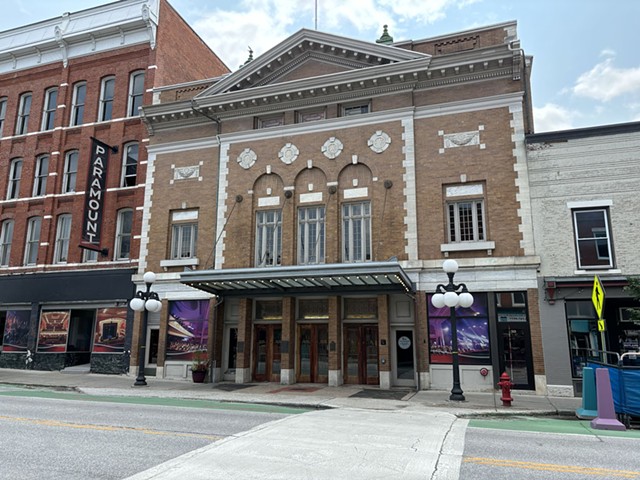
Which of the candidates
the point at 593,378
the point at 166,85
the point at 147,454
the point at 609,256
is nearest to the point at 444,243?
the point at 609,256

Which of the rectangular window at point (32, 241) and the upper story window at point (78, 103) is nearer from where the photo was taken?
the rectangular window at point (32, 241)

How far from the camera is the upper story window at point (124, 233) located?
23.3 m

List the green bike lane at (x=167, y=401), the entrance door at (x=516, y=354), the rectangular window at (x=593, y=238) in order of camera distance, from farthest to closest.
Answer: the rectangular window at (x=593, y=238) < the entrance door at (x=516, y=354) < the green bike lane at (x=167, y=401)

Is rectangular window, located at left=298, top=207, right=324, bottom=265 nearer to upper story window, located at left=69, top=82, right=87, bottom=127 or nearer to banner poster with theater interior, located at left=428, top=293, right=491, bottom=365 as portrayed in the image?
banner poster with theater interior, located at left=428, top=293, right=491, bottom=365

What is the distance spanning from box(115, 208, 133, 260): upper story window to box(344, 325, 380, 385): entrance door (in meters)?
11.6

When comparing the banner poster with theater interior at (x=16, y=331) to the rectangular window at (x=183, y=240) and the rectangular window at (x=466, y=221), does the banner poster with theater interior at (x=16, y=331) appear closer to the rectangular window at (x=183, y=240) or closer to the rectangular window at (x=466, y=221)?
the rectangular window at (x=183, y=240)

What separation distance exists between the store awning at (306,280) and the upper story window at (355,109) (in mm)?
7303

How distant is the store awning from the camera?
51.8 feet

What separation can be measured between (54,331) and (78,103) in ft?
40.2

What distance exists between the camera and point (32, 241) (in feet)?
82.9

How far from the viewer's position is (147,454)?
7.06 metres

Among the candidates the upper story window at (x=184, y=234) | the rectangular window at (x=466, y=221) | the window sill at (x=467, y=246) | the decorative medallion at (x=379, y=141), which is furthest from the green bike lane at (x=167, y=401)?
the decorative medallion at (x=379, y=141)

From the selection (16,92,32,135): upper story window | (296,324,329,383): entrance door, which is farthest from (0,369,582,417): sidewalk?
(16,92,32,135): upper story window

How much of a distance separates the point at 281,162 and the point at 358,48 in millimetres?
5616
